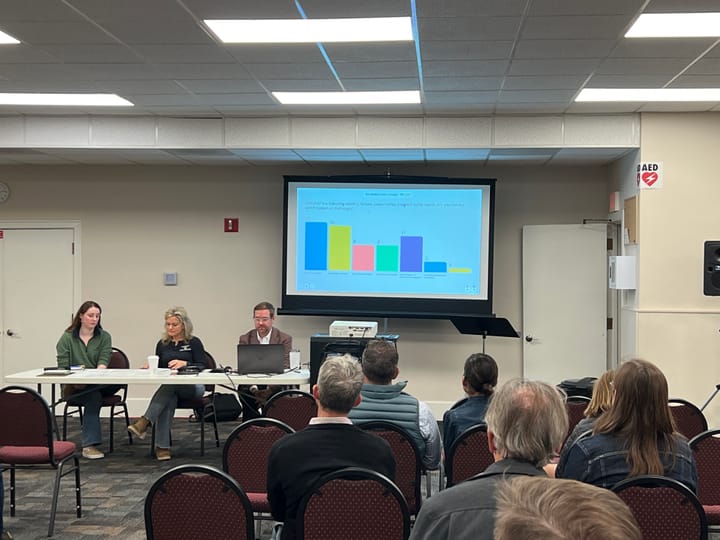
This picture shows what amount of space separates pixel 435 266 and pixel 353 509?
5.41m

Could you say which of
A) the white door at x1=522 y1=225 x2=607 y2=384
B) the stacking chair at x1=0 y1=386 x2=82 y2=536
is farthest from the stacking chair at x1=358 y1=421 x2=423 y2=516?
the white door at x1=522 y1=225 x2=607 y2=384

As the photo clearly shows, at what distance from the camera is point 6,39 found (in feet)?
15.6

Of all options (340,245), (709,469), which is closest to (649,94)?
(340,245)

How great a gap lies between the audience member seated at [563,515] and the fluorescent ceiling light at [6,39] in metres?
4.73

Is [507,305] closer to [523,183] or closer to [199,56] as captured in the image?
[523,183]

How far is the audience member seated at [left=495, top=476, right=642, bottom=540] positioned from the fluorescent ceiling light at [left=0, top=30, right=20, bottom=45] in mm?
4727

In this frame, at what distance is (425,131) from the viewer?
6988mm

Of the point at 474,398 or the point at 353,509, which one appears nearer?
the point at 353,509

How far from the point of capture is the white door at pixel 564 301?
25.7ft

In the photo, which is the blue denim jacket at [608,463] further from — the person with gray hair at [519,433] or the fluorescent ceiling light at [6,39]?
the fluorescent ceiling light at [6,39]

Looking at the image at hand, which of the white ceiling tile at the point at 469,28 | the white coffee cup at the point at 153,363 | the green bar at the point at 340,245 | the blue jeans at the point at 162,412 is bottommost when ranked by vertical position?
the blue jeans at the point at 162,412

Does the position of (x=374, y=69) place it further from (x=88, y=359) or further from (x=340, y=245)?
(x=88, y=359)

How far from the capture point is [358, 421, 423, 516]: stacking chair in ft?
11.2

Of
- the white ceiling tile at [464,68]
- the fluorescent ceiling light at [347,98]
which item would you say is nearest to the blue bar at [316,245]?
the fluorescent ceiling light at [347,98]
